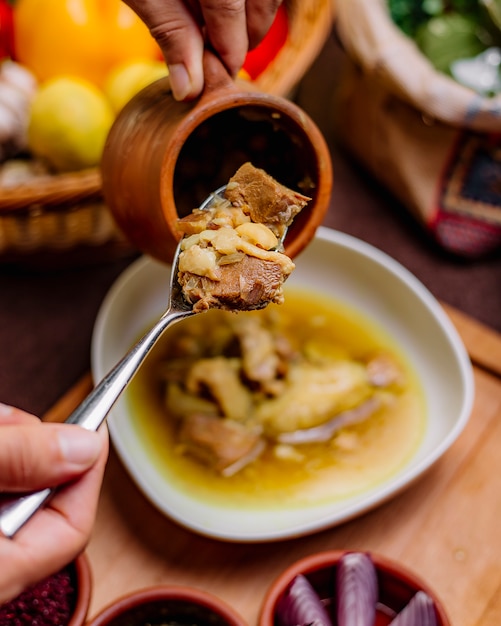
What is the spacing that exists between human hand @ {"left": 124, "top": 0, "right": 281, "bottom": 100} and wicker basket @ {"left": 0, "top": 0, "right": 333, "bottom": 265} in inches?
13.3

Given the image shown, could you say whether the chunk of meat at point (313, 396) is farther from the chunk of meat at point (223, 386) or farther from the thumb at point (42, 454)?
the thumb at point (42, 454)

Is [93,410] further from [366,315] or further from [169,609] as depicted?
[366,315]

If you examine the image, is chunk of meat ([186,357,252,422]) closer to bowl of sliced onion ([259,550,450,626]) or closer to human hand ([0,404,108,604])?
bowl of sliced onion ([259,550,450,626])

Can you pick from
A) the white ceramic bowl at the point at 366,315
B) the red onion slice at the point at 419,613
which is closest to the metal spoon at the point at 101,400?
the white ceramic bowl at the point at 366,315

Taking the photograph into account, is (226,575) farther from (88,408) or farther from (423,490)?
(88,408)

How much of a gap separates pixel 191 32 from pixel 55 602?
0.75 meters

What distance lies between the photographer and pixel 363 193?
178 cm

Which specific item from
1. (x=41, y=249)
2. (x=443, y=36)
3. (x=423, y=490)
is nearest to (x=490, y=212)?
(x=443, y=36)

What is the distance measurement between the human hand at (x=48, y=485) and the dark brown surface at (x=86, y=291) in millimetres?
615

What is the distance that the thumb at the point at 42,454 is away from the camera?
29.1 inches

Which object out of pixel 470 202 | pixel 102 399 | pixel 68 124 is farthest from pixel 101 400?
pixel 470 202

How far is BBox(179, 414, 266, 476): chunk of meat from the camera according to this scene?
1.28m

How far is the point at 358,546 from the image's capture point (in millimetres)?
1233

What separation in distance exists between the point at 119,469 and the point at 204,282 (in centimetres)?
46
